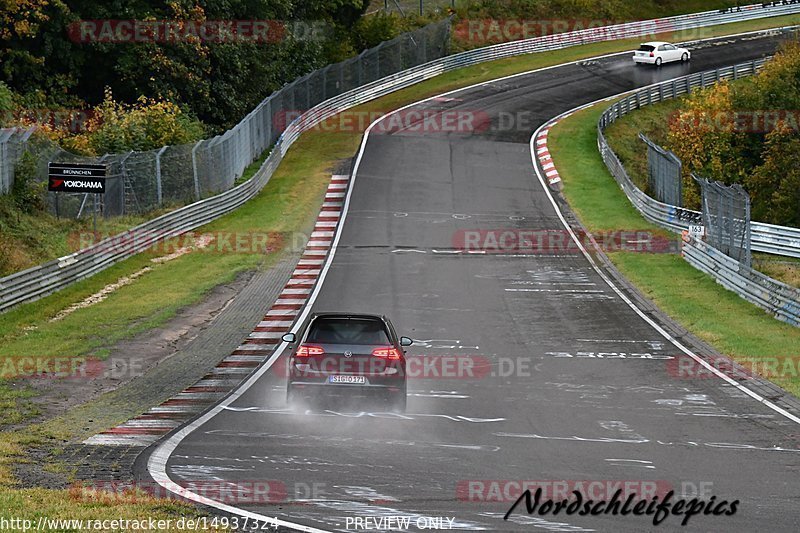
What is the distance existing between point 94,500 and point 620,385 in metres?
10.9

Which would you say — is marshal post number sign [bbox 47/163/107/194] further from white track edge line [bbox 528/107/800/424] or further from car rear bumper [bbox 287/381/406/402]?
car rear bumper [bbox 287/381/406/402]

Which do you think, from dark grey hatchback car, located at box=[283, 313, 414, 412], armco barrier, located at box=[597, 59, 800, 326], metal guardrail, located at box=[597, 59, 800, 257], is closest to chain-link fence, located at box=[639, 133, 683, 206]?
metal guardrail, located at box=[597, 59, 800, 257]

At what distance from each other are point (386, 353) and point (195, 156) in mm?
25599

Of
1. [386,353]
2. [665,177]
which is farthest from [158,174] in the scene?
[386,353]

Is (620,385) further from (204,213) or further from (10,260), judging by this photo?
(204,213)

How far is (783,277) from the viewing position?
32344 mm

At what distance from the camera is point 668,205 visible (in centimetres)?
3906

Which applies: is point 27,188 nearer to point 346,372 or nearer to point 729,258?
point 729,258

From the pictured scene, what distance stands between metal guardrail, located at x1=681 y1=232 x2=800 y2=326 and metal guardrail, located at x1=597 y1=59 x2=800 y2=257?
3.04 meters

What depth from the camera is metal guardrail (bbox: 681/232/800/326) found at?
87.5 ft

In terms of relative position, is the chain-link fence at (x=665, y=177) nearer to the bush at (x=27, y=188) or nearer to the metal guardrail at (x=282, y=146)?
the metal guardrail at (x=282, y=146)

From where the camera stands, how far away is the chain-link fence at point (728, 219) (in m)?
29.6

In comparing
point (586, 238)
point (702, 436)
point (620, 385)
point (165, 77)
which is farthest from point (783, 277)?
point (165, 77)

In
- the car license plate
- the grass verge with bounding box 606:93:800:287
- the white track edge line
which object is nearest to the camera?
the car license plate
